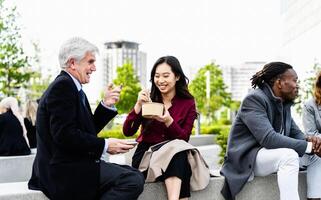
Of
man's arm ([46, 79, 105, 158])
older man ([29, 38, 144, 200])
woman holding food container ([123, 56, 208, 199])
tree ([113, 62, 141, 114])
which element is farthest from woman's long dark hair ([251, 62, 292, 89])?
tree ([113, 62, 141, 114])

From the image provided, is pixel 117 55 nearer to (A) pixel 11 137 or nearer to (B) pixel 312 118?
(A) pixel 11 137

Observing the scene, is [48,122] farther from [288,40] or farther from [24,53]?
→ [288,40]

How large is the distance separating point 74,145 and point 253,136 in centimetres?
180

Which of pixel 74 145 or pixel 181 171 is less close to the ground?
pixel 74 145

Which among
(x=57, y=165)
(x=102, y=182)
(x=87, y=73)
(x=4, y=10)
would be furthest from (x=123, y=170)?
(x=4, y=10)

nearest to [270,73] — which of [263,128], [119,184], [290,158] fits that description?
[263,128]

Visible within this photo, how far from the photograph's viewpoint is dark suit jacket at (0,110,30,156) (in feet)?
26.3

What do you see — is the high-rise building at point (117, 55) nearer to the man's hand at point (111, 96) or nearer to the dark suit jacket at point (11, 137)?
the dark suit jacket at point (11, 137)

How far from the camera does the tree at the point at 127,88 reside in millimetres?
47562

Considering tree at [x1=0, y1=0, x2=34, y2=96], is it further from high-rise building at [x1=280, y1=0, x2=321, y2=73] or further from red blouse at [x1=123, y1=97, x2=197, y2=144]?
high-rise building at [x1=280, y1=0, x2=321, y2=73]

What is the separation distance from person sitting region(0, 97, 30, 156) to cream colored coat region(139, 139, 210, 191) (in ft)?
14.1

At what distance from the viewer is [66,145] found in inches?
131

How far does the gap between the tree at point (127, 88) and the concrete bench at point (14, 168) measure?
126ft

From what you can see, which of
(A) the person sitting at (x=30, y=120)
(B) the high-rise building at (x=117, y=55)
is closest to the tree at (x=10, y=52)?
(A) the person sitting at (x=30, y=120)
